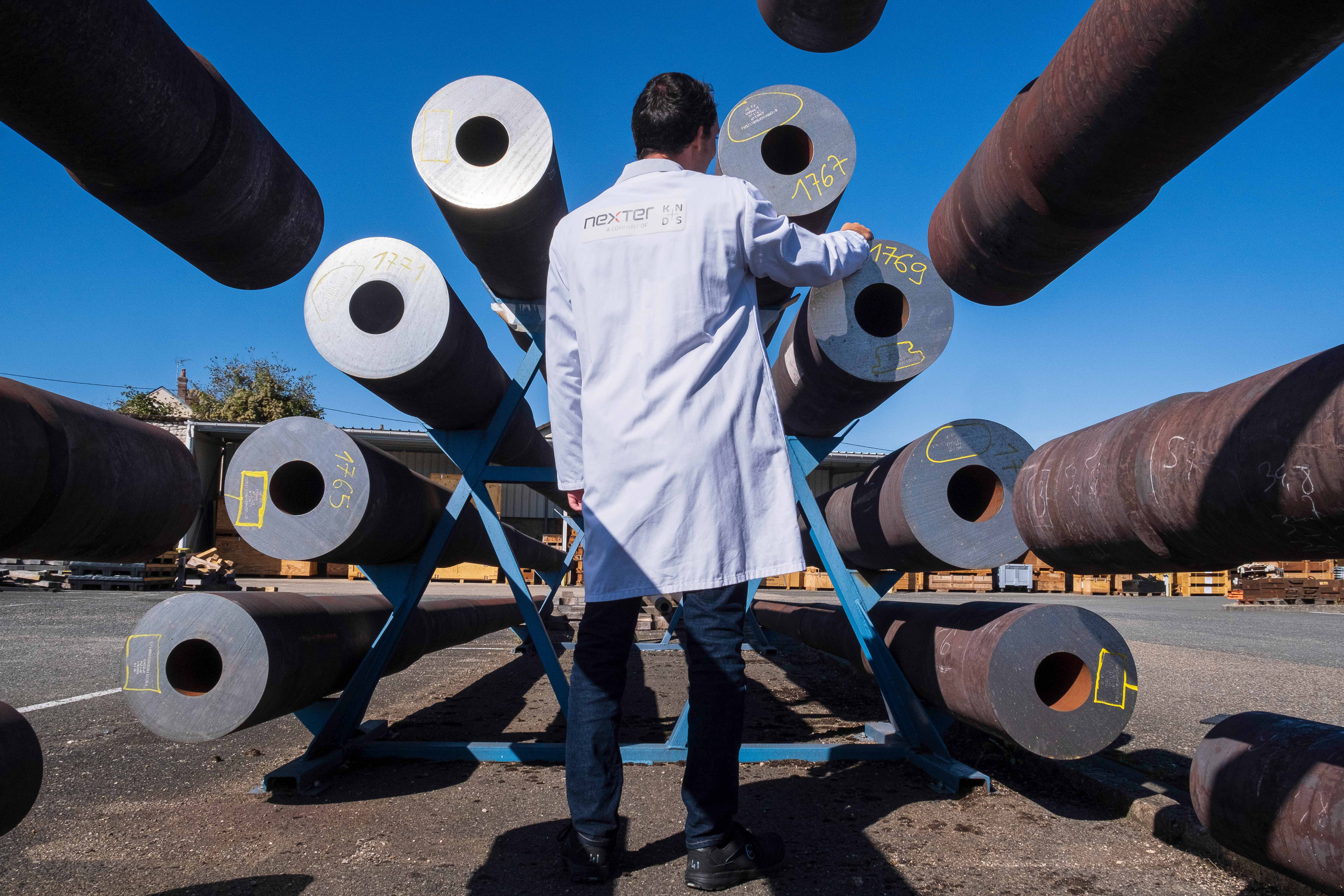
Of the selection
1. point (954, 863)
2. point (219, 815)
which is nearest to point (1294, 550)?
point (954, 863)

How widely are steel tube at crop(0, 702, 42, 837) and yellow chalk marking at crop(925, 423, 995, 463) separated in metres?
2.42

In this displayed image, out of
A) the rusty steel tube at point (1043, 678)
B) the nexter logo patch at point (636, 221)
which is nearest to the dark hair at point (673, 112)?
the nexter logo patch at point (636, 221)

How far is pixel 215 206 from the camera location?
3.40 feet

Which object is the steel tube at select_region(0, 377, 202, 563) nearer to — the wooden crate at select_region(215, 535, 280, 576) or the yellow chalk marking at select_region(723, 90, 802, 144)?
the yellow chalk marking at select_region(723, 90, 802, 144)

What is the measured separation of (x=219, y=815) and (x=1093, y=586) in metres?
26.0

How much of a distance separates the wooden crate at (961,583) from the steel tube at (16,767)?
23041 mm

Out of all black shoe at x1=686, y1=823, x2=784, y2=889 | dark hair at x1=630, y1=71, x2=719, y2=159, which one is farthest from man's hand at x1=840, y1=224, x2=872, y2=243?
black shoe at x1=686, y1=823, x2=784, y2=889

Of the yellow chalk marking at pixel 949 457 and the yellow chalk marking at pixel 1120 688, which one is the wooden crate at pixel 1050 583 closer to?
the yellow chalk marking at pixel 949 457

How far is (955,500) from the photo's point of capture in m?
2.86

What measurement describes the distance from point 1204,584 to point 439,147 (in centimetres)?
2745

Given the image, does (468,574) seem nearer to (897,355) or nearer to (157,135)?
(897,355)

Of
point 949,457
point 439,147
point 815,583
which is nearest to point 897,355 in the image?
point 949,457

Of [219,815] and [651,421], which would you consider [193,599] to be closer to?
[219,815]

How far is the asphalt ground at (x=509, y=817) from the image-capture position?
1.90 meters
